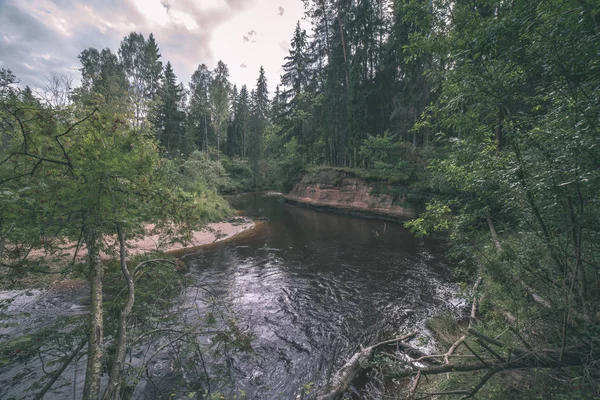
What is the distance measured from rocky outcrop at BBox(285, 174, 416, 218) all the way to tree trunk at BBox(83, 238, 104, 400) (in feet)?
61.0

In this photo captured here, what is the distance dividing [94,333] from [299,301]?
5.20m

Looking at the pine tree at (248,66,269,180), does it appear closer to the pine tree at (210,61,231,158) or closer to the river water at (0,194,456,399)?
the pine tree at (210,61,231,158)

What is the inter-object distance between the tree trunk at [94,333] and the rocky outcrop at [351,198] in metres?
18.6

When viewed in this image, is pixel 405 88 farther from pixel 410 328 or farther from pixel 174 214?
pixel 174 214

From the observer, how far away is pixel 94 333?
259 centimetres

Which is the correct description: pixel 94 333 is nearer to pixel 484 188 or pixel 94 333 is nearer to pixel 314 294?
pixel 314 294

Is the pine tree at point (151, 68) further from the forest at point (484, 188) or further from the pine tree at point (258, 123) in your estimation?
the forest at point (484, 188)

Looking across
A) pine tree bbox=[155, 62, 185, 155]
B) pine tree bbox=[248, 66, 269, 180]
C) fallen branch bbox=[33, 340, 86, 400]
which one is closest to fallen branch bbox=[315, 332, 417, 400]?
fallen branch bbox=[33, 340, 86, 400]

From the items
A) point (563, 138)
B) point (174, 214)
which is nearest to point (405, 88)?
point (563, 138)

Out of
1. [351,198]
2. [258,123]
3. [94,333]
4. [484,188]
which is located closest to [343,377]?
[94,333]

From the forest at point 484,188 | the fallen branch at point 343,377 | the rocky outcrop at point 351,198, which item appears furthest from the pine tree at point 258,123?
the fallen branch at point 343,377

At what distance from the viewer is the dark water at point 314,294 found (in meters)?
4.61

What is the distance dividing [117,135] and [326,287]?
6971mm

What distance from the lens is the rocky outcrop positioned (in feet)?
63.5
